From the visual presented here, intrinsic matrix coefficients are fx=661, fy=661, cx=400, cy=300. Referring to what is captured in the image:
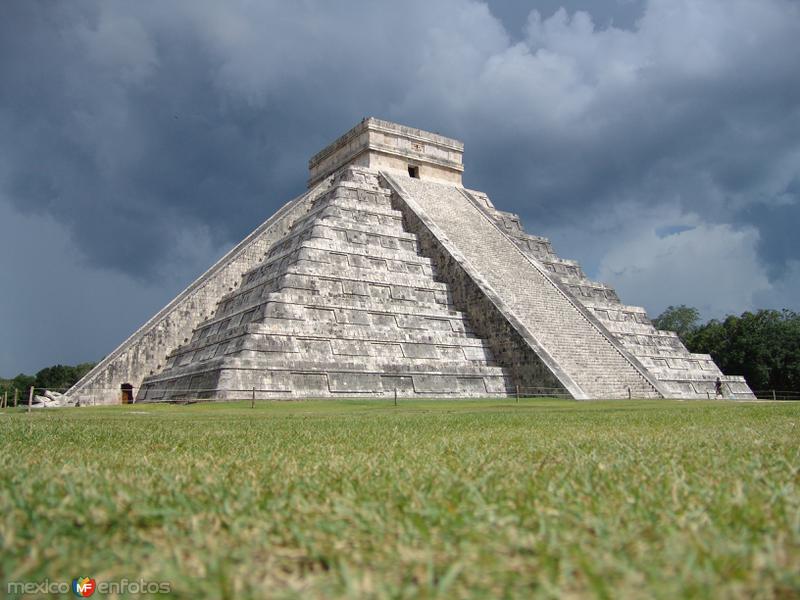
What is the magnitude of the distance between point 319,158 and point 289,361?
1823 centimetres

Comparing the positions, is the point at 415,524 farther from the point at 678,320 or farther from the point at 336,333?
the point at 678,320

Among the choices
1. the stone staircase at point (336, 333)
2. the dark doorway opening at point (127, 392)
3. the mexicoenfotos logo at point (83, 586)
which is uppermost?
the stone staircase at point (336, 333)

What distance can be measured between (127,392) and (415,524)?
75.2 feet

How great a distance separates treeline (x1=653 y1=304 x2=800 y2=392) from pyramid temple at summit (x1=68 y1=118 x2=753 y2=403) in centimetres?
1399

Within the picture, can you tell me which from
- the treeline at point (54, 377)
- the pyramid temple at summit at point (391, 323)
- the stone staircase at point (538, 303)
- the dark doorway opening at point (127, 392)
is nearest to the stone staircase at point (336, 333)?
the pyramid temple at summit at point (391, 323)

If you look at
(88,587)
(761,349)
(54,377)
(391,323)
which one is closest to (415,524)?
(88,587)

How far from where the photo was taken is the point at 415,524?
2.41 meters

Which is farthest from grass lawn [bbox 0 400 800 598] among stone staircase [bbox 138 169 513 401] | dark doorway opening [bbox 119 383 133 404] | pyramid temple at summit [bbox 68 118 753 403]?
dark doorway opening [bbox 119 383 133 404]

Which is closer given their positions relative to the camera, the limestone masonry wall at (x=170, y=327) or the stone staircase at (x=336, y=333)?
the stone staircase at (x=336, y=333)

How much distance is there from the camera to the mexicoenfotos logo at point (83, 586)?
187cm

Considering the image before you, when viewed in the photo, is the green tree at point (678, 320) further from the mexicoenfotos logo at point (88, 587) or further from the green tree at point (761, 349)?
the mexicoenfotos logo at point (88, 587)

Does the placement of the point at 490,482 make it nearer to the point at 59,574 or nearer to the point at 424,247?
the point at 59,574

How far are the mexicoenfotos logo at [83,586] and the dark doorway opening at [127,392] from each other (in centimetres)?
2270

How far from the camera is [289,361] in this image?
18.6m
